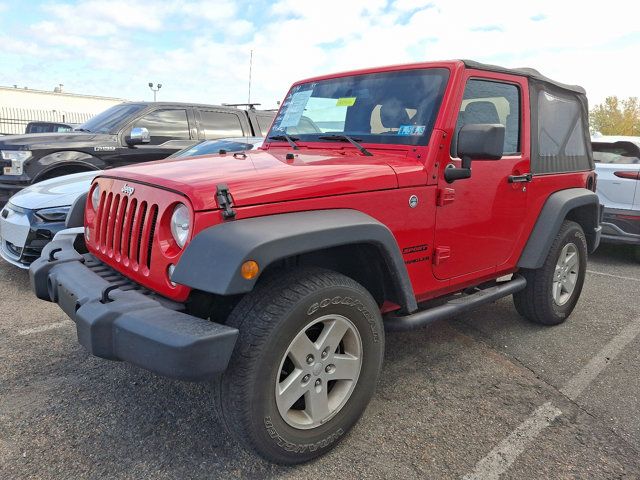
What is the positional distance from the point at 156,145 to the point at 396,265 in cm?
554

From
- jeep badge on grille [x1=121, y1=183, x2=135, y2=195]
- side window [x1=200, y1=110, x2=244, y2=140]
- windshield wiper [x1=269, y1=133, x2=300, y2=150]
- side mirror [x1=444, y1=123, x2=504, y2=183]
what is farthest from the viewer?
side window [x1=200, y1=110, x2=244, y2=140]

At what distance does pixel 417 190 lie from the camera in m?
2.58

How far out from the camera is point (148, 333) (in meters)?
1.80

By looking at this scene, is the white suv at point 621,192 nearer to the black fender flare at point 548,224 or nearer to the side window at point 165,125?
the black fender flare at point 548,224

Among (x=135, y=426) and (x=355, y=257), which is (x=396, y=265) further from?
(x=135, y=426)

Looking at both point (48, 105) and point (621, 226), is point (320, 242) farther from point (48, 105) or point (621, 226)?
point (48, 105)

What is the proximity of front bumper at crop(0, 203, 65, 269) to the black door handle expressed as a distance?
3668 millimetres

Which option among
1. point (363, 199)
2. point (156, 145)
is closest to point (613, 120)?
point (156, 145)

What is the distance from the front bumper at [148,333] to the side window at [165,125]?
524 cm

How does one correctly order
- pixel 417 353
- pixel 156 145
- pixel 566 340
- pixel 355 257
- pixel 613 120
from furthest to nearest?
pixel 613 120, pixel 156 145, pixel 566 340, pixel 417 353, pixel 355 257

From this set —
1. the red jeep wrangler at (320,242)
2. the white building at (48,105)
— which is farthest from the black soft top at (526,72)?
the white building at (48,105)

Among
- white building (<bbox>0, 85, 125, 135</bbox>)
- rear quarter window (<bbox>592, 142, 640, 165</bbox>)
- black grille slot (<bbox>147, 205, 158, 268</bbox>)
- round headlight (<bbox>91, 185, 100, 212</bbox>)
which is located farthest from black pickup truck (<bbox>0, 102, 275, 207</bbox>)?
white building (<bbox>0, 85, 125, 135</bbox>)

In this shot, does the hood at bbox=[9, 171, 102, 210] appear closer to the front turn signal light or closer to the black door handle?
the front turn signal light

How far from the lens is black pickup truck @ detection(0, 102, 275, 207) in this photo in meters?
5.83
